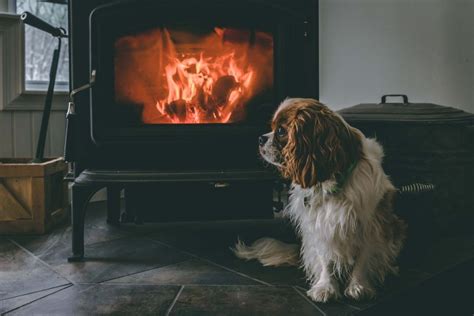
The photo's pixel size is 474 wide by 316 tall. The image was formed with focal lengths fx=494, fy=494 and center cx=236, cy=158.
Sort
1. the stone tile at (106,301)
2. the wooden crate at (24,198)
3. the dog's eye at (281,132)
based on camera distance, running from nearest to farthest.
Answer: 1. the stone tile at (106,301)
2. the dog's eye at (281,132)
3. the wooden crate at (24,198)

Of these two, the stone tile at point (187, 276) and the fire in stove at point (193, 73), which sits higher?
the fire in stove at point (193, 73)

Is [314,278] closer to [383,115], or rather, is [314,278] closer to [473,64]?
[383,115]

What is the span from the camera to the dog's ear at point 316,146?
1.27 m

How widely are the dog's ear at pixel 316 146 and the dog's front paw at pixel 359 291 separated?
0.99ft

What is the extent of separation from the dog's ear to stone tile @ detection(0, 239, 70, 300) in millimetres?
759

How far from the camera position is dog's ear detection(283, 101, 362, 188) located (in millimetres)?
1270

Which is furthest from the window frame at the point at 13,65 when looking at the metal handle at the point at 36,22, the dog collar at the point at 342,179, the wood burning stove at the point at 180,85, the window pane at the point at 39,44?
the dog collar at the point at 342,179

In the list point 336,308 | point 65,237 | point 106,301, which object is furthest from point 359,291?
point 65,237

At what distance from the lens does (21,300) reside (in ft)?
4.25

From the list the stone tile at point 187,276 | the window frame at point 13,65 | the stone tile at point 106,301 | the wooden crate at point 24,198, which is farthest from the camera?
the window frame at point 13,65

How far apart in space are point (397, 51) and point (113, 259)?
68.2 inches

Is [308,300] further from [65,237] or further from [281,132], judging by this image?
[65,237]

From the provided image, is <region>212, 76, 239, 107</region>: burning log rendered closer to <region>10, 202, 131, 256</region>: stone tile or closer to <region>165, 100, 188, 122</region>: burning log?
<region>165, 100, 188, 122</region>: burning log

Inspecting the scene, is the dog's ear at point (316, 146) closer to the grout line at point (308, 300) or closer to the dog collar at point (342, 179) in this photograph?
the dog collar at point (342, 179)
